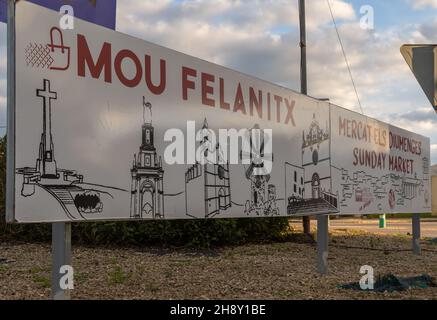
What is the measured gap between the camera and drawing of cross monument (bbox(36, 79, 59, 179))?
412cm

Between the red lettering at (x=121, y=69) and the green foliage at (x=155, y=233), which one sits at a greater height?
the red lettering at (x=121, y=69)

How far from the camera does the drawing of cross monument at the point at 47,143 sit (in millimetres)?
4117

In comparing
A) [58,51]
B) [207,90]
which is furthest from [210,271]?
[58,51]

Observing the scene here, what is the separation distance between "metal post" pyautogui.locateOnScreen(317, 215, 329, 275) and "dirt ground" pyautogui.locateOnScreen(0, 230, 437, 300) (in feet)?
0.42

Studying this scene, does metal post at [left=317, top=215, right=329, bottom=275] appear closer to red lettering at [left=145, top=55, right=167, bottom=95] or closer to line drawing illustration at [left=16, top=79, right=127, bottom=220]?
red lettering at [left=145, top=55, right=167, bottom=95]

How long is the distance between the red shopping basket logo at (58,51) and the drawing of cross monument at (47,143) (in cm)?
18

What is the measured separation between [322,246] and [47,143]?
534 centimetres

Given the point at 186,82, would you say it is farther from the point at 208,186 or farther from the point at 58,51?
the point at 58,51

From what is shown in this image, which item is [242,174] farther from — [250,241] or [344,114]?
[250,241]

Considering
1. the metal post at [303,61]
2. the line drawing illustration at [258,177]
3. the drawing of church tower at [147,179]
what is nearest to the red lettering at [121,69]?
the drawing of church tower at [147,179]

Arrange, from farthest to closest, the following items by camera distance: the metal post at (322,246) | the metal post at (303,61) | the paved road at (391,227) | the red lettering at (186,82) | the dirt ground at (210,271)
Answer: the paved road at (391,227)
the metal post at (303,61)
the metal post at (322,246)
the dirt ground at (210,271)
the red lettering at (186,82)

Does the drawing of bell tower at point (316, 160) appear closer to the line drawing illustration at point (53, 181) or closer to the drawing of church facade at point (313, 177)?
the drawing of church facade at point (313, 177)
